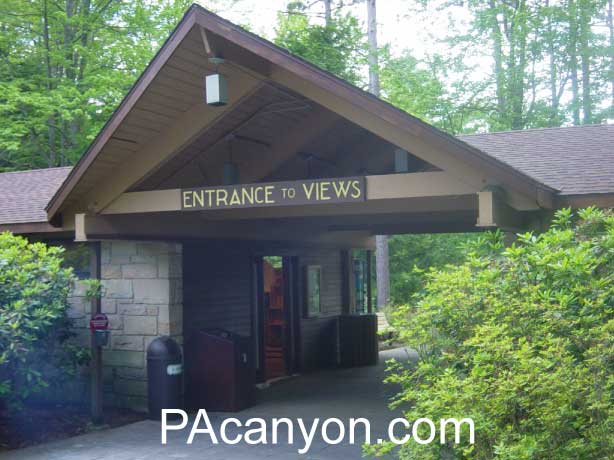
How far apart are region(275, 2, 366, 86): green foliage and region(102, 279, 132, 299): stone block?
1100cm

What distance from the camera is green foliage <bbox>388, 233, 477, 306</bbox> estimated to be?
2147 centimetres

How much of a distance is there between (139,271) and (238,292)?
196cm

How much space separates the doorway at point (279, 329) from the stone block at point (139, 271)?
258cm

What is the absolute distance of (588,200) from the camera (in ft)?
25.2

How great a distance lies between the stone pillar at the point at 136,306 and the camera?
10000mm

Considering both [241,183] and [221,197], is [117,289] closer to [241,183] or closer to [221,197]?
[241,183]

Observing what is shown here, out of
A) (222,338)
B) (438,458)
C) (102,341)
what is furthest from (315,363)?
(438,458)

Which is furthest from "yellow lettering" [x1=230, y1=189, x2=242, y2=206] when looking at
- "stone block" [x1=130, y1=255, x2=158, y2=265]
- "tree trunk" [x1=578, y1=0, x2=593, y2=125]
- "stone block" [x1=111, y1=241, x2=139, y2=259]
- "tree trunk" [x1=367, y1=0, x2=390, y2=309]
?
"tree trunk" [x1=578, y1=0, x2=593, y2=125]

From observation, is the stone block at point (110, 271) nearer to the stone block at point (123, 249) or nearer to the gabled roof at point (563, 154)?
the stone block at point (123, 249)

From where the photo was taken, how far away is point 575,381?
14.5 ft

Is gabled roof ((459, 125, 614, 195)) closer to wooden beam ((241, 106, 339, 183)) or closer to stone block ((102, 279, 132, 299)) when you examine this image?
wooden beam ((241, 106, 339, 183))

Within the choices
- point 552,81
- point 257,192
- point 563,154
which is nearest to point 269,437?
point 257,192

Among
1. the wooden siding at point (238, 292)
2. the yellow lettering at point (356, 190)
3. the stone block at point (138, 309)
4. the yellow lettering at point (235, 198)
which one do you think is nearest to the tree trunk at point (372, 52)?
the wooden siding at point (238, 292)

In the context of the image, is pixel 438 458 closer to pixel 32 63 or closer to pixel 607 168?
pixel 607 168
